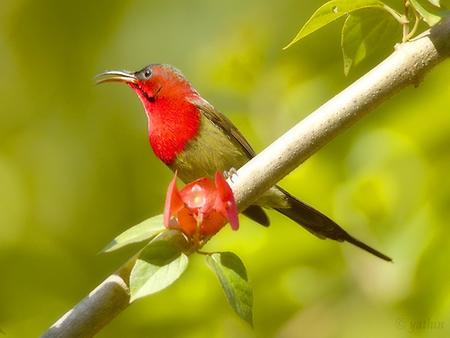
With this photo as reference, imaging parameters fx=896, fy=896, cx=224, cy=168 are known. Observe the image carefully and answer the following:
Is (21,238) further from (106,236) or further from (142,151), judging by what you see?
(142,151)

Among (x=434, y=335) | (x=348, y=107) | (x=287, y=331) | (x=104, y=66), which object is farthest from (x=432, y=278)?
(x=104, y=66)

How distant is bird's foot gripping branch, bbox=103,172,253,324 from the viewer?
6.41 feet

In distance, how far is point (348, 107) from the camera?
2242mm

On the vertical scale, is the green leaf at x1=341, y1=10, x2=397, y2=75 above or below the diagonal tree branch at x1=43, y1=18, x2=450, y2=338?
above

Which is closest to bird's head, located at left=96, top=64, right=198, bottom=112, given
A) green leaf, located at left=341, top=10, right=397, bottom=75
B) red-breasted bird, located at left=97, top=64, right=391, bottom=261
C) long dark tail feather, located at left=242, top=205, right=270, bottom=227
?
red-breasted bird, located at left=97, top=64, right=391, bottom=261

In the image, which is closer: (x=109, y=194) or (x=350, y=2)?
(x=350, y=2)

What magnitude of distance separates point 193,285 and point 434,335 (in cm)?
111

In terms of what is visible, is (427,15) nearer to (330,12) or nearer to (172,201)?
(330,12)

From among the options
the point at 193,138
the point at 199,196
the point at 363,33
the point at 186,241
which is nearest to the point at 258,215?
the point at 193,138

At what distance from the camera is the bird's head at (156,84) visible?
183 inches

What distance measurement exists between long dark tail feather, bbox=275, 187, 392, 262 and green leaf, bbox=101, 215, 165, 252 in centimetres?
156

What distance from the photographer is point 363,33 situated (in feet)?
8.10

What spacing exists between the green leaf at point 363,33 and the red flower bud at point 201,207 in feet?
1.76

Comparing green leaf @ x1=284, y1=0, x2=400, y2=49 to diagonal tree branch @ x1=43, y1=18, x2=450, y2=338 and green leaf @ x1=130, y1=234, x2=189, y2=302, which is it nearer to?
diagonal tree branch @ x1=43, y1=18, x2=450, y2=338
